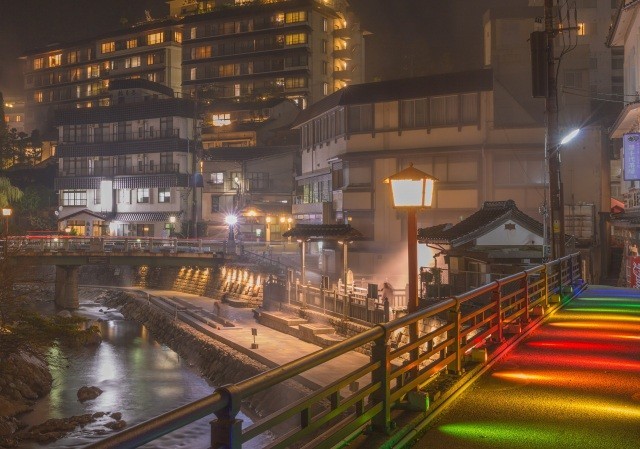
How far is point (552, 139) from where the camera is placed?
20906mm

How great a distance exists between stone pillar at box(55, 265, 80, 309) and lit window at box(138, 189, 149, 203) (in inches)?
679

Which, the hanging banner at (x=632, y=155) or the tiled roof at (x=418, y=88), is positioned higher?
the tiled roof at (x=418, y=88)

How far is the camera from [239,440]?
4371 millimetres

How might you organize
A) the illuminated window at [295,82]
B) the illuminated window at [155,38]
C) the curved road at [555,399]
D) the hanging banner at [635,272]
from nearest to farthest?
the curved road at [555,399] < the hanging banner at [635,272] < the illuminated window at [295,82] < the illuminated window at [155,38]

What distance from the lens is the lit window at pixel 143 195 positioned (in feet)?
235

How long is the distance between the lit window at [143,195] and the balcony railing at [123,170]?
1.89 m

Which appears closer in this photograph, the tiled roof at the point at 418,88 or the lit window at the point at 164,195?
the tiled roof at the point at 418,88

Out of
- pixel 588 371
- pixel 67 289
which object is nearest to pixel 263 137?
pixel 67 289

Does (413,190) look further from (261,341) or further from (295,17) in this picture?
(295,17)

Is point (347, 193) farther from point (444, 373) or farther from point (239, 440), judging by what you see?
point (239, 440)

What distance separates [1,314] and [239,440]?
27.6 m

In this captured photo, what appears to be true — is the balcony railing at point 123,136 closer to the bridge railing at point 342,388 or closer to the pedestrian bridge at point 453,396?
the bridge railing at point 342,388

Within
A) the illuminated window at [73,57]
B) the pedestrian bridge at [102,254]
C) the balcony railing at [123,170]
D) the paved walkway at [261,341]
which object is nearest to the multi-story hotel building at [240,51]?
the illuminated window at [73,57]

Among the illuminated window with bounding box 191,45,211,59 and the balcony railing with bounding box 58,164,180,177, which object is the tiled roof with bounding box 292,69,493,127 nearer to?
the balcony railing with bounding box 58,164,180,177
